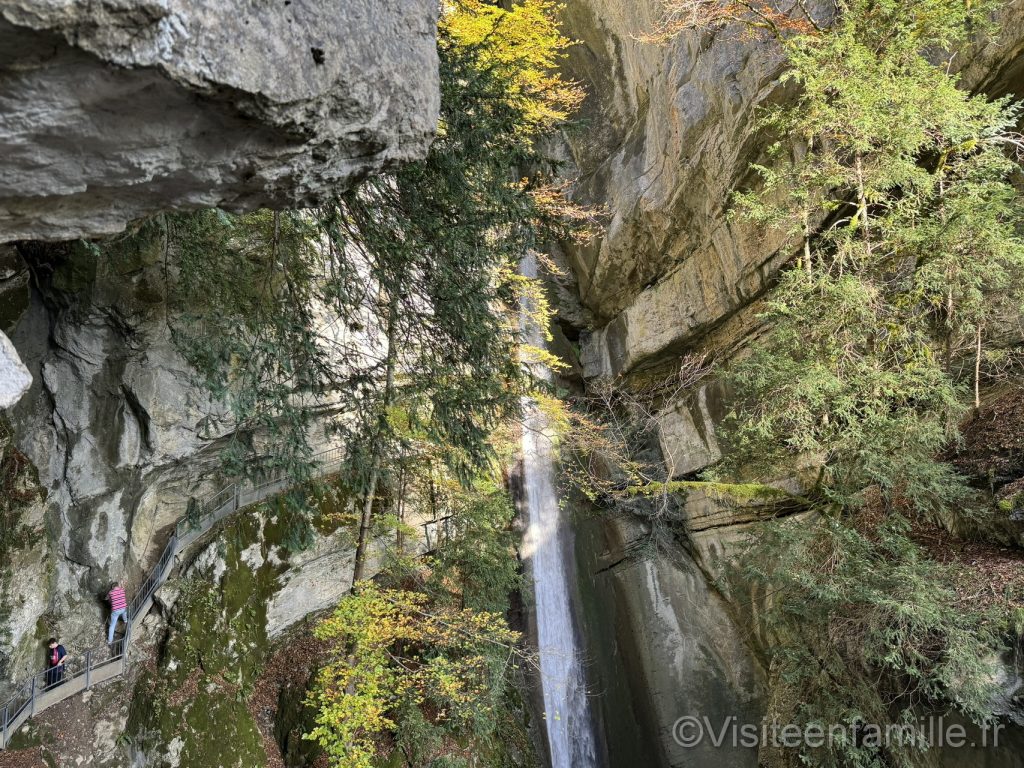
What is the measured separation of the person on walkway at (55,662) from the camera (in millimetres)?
8055

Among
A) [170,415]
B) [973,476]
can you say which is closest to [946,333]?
[973,476]

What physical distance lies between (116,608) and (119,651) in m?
0.61

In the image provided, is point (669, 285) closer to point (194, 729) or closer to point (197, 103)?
point (194, 729)

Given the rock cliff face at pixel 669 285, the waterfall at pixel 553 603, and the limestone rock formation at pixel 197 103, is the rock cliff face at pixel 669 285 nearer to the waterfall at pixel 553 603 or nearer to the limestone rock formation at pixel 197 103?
the waterfall at pixel 553 603

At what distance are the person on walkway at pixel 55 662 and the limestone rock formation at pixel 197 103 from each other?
24.1 feet

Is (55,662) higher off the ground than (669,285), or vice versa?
(669,285)

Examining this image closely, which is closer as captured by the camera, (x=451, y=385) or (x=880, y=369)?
(x=880, y=369)

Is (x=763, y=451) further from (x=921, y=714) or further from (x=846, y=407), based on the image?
(x=921, y=714)

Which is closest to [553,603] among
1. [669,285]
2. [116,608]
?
[669,285]

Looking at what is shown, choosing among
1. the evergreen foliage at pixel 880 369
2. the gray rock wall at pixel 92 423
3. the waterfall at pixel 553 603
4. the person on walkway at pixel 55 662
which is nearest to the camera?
the evergreen foliage at pixel 880 369

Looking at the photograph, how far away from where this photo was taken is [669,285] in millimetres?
14086

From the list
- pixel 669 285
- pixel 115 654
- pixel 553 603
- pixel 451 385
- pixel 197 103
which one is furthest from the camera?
pixel 669 285

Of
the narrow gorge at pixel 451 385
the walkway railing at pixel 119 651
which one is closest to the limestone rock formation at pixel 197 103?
the narrow gorge at pixel 451 385

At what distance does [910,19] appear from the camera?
715cm
